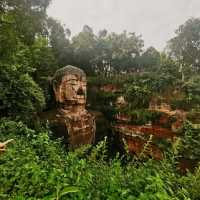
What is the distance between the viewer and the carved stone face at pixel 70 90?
1577 cm

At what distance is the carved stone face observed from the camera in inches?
621

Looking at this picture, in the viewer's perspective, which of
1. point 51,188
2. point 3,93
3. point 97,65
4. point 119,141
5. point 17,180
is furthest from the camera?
point 97,65

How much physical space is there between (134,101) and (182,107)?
9.53ft

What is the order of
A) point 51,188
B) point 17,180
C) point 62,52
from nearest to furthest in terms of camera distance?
point 51,188 < point 17,180 < point 62,52

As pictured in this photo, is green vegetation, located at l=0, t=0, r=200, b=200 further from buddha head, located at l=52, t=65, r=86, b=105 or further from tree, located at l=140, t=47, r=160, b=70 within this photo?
buddha head, located at l=52, t=65, r=86, b=105

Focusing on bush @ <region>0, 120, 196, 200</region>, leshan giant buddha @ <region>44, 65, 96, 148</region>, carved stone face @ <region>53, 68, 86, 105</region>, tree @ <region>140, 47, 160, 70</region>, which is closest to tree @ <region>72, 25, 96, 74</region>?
tree @ <region>140, 47, 160, 70</region>

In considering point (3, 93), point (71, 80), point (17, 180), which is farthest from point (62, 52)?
point (17, 180)

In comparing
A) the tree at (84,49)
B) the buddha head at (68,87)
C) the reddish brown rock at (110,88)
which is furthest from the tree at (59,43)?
the buddha head at (68,87)

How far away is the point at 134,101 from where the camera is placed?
18.7m

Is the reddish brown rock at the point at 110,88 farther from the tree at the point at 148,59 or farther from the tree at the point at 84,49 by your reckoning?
the tree at the point at 148,59

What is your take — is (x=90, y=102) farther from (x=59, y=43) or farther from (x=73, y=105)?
(x=59, y=43)

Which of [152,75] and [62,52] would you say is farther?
[62,52]

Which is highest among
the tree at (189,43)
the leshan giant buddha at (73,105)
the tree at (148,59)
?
the tree at (189,43)

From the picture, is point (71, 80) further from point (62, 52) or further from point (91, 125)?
point (62, 52)
